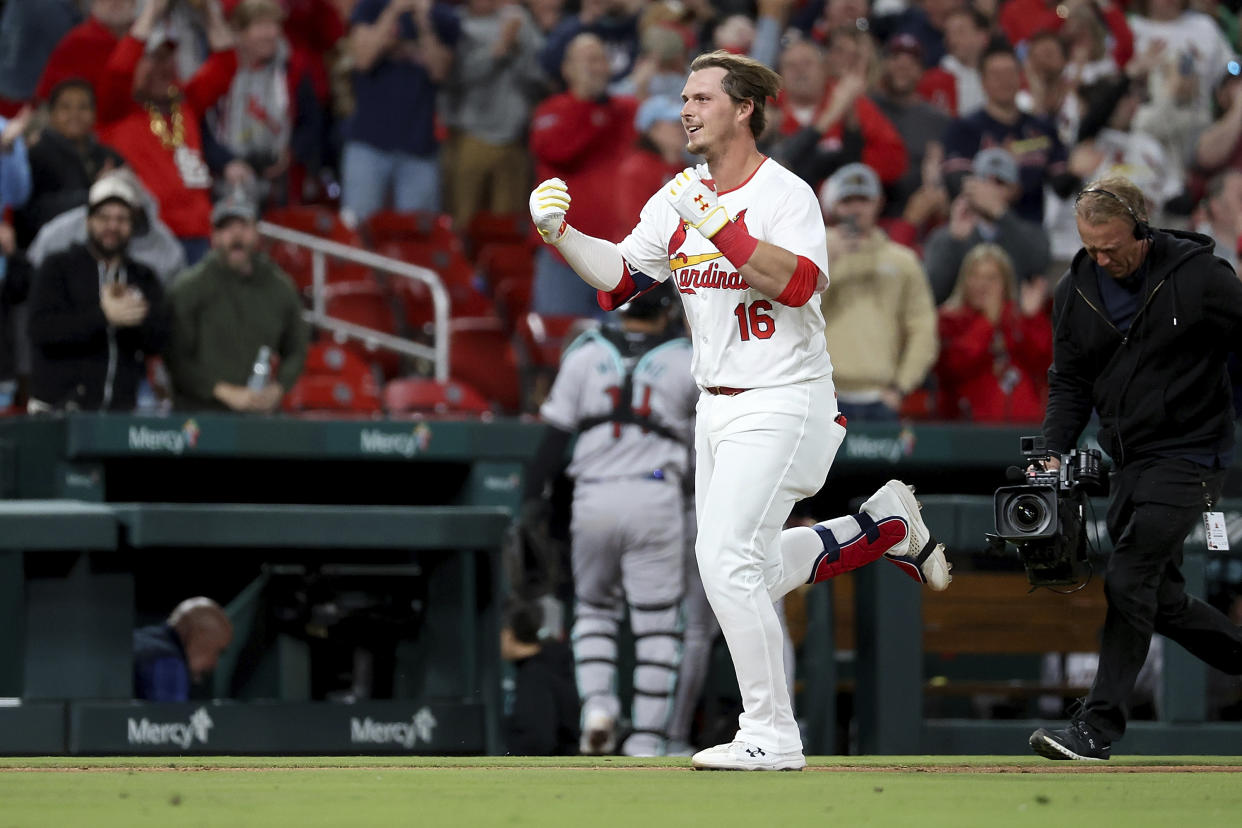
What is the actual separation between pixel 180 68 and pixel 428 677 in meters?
4.65

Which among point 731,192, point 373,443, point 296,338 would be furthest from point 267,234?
point 731,192

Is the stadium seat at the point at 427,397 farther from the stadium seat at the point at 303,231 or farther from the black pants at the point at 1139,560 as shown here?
the black pants at the point at 1139,560

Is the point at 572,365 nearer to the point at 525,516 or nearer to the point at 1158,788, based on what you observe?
the point at 525,516

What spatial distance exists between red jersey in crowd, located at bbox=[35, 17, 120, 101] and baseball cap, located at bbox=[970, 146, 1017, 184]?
5.05m

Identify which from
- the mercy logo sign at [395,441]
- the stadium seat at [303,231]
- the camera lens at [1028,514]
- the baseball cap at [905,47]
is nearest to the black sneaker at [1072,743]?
the camera lens at [1028,514]

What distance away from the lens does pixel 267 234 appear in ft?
37.8

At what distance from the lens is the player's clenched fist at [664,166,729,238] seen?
5.21 m

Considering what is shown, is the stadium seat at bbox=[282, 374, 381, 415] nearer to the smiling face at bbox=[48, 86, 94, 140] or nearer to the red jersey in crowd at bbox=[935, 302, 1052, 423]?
the smiling face at bbox=[48, 86, 94, 140]

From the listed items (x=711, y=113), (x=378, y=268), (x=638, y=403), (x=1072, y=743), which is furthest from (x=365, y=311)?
(x=1072, y=743)

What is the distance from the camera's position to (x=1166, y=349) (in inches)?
234

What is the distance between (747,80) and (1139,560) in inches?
74.2

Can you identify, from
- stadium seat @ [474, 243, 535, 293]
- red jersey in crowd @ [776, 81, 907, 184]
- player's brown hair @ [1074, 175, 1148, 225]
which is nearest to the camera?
player's brown hair @ [1074, 175, 1148, 225]

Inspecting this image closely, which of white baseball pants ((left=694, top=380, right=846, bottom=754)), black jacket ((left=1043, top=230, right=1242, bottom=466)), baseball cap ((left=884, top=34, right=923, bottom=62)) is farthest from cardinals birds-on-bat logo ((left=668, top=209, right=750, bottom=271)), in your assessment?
baseball cap ((left=884, top=34, right=923, bottom=62))

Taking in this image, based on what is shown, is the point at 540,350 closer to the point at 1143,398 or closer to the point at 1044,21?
the point at 1143,398
